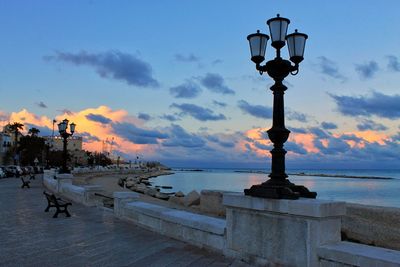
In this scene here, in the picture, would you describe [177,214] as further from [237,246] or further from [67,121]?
[67,121]

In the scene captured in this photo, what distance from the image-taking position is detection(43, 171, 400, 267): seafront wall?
5359 millimetres

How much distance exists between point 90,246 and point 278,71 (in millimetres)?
5312

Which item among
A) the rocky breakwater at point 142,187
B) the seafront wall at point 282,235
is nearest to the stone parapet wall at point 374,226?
the seafront wall at point 282,235

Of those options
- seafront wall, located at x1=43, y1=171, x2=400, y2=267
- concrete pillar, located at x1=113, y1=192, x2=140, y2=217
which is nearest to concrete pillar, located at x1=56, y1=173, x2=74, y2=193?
concrete pillar, located at x1=113, y1=192, x2=140, y2=217

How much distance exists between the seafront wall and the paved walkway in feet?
1.08

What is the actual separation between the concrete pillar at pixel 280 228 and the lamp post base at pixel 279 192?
100 mm

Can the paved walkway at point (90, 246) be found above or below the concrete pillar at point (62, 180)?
below

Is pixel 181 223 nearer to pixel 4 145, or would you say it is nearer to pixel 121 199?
pixel 121 199

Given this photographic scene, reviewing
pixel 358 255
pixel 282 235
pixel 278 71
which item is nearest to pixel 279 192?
pixel 282 235

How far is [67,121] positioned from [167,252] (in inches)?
752

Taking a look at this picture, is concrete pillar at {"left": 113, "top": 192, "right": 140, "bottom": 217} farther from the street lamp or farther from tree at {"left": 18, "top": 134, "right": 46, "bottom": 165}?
tree at {"left": 18, "top": 134, "right": 46, "bottom": 165}

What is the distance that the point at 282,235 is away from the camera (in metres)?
6.14

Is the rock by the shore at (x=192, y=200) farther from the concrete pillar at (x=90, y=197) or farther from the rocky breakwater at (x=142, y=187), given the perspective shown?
the rocky breakwater at (x=142, y=187)

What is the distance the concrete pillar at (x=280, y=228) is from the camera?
5.69 metres
